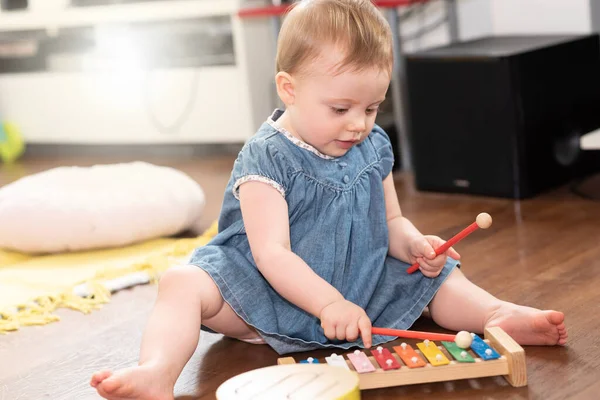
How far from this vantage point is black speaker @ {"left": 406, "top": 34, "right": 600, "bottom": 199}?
193 centimetres

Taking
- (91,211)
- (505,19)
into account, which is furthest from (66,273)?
(505,19)

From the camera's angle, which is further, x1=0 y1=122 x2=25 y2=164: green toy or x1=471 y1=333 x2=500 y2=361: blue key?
x1=0 y1=122 x2=25 y2=164: green toy

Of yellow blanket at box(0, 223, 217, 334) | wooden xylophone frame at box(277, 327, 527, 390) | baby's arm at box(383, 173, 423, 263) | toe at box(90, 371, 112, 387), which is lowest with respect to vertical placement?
yellow blanket at box(0, 223, 217, 334)

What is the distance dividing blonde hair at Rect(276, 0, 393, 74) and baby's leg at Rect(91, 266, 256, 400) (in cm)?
30

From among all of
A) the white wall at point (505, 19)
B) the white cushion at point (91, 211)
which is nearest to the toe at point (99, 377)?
the white cushion at point (91, 211)

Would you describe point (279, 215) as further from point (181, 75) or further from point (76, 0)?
point (76, 0)

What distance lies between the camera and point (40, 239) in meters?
1.81

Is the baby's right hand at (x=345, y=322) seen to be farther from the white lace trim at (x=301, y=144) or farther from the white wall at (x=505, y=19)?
the white wall at (x=505, y=19)

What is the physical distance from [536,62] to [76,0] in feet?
5.12

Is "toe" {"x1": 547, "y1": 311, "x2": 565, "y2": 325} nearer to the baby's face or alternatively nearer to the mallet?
the mallet

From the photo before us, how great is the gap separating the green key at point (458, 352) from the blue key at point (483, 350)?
1 centimetres

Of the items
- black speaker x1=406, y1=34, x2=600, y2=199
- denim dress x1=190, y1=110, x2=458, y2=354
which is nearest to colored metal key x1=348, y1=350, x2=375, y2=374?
denim dress x1=190, y1=110, x2=458, y2=354

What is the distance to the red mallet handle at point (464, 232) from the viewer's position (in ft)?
3.71

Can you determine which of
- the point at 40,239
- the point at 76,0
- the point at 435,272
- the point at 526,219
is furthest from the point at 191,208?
the point at 76,0
